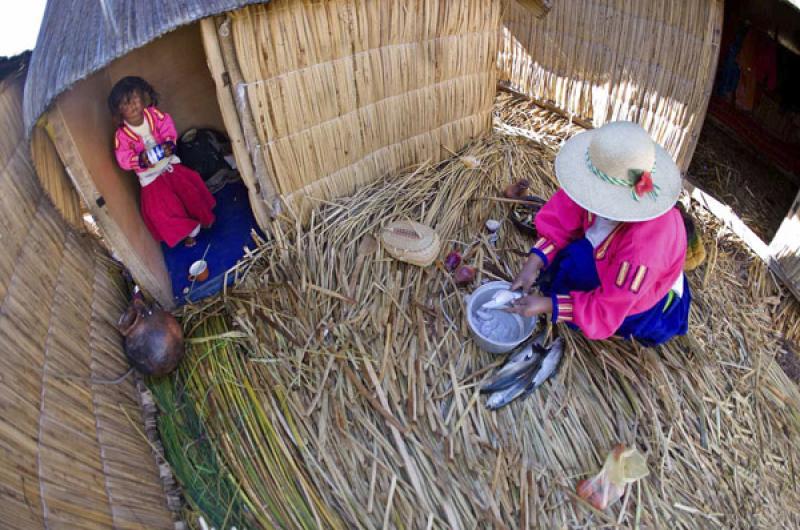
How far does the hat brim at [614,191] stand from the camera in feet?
6.83

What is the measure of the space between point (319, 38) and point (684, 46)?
232 cm

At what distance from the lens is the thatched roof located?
6.99 ft

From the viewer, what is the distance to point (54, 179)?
2553 mm

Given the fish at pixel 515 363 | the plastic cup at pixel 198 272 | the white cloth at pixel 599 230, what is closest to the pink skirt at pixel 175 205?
the plastic cup at pixel 198 272

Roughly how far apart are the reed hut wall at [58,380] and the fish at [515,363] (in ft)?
5.04

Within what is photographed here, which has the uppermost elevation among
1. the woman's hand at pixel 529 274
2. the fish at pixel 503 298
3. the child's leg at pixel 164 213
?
the child's leg at pixel 164 213

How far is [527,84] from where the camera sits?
4.59m

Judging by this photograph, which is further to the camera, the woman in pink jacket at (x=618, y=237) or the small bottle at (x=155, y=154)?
the small bottle at (x=155, y=154)

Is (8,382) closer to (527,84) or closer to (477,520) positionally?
(477,520)

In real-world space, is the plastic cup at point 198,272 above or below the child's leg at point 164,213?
below

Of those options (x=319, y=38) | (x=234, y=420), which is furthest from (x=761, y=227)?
(x=234, y=420)

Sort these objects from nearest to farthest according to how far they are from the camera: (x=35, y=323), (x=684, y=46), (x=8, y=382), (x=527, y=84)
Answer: (x=8, y=382), (x=35, y=323), (x=684, y=46), (x=527, y=84)

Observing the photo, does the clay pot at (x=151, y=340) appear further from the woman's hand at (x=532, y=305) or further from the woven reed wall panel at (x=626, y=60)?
the woven reed wall panel at (x=626, y=60)

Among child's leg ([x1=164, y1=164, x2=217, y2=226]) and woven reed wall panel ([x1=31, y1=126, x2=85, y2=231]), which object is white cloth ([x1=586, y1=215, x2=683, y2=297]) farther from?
woven reed wall panel ([x1=31, y1=126, x2=85, y2=231])
